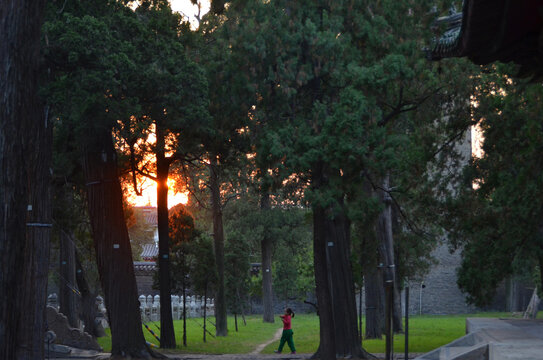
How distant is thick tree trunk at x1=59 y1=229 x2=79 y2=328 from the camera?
3105 centimetres

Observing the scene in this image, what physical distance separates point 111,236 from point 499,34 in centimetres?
1552

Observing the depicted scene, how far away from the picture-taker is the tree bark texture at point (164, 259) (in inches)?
1096

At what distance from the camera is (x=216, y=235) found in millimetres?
36438

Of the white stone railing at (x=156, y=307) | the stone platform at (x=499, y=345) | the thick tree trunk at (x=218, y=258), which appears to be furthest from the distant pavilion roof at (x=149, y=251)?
the stone platform at (x=499, y=345)

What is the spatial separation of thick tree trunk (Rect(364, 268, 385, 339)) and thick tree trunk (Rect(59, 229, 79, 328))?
10.8 m

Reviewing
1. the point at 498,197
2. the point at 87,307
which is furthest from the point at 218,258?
the point at 498,197

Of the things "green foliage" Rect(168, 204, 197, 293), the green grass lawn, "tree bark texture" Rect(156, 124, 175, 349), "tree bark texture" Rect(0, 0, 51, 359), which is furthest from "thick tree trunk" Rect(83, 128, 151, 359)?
"tree bark texture" Rect(0, 0, 51, 359)

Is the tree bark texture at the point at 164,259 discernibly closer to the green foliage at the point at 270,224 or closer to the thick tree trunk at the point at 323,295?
the thick tree trunk at the point at 323,295

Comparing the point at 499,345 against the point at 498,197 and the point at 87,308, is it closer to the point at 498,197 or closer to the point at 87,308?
the point at 498,197

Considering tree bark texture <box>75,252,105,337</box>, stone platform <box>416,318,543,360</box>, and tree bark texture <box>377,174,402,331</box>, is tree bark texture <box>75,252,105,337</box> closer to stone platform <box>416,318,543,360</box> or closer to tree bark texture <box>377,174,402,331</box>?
tree bark texture <box>377,174,402,331</box>

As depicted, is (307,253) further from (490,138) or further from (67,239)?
(490,138)

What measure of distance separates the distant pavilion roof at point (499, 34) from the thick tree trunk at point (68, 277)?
2250 centimetres

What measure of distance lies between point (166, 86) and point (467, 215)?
29.5ft

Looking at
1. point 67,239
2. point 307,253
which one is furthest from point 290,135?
point 307,253
